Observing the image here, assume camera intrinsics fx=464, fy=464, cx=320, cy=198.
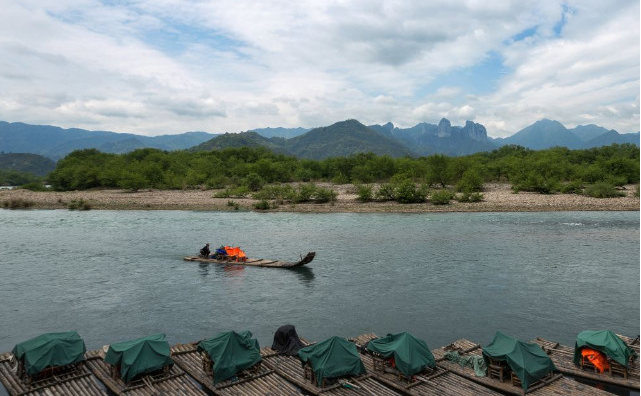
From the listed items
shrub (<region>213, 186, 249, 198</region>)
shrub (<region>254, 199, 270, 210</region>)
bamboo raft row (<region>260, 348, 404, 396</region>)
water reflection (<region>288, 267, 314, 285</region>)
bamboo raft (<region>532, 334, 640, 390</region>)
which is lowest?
bamboo raft row (<region>260, 348, 404, 396</region>)

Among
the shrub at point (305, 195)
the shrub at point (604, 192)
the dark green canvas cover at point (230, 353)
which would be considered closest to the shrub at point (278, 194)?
the shrub at point (305, 195)

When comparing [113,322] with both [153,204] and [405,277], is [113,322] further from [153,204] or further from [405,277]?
[153,204]

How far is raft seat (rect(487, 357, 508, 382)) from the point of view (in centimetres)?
2142

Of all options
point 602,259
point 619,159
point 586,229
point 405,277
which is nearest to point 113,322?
point 405,277

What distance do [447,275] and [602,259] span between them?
17778 mm

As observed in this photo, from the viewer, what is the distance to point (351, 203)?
98.9 metres

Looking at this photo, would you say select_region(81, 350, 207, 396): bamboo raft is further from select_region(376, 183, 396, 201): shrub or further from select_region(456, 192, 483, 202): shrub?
select_region(456, 192, 483, 202): shrub

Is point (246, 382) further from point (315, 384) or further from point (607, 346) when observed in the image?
point (607, 346)

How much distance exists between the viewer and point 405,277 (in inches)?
1663

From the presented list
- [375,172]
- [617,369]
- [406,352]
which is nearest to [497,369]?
[406,352]

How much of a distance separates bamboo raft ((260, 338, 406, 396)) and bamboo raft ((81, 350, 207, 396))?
4024 millimetres

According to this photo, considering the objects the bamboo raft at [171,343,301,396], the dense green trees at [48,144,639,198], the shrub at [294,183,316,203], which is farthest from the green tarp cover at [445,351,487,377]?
the shrub at [294,183,316,203]

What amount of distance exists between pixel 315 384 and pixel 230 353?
425 centimetres

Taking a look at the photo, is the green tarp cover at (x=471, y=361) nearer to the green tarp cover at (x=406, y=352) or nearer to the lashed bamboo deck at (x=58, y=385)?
the green tarp cover at (x=406, y=352)
